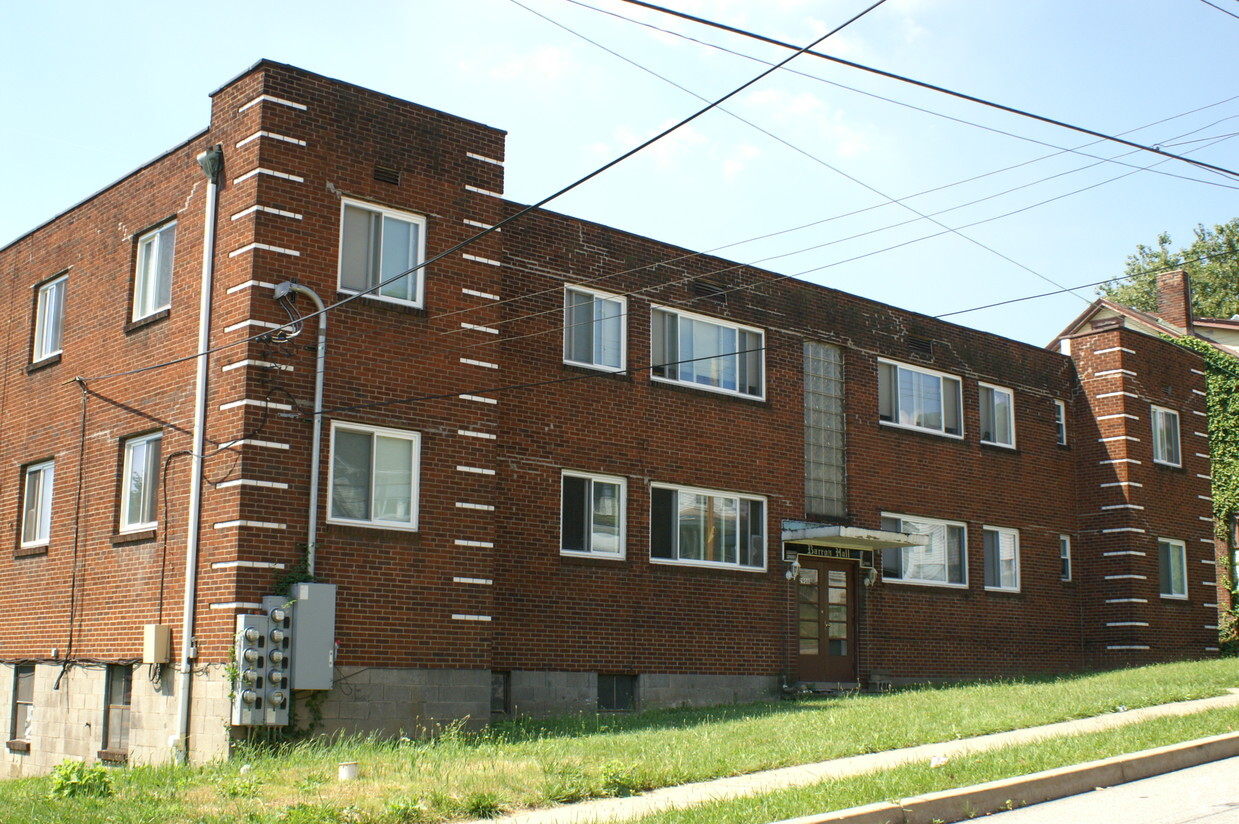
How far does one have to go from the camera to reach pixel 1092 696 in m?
17.4

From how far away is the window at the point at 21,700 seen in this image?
18906 mm

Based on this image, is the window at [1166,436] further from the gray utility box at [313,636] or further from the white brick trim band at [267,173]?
the white brick trim band at [267,173]

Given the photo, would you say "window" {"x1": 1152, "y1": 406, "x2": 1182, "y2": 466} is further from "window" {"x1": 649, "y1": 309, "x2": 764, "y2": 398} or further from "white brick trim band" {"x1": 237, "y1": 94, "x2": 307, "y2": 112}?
"white brick trim band" {"x1": 237, "y1": 94, "x2": 307, "y2": 112}

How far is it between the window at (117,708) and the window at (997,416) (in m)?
17.6

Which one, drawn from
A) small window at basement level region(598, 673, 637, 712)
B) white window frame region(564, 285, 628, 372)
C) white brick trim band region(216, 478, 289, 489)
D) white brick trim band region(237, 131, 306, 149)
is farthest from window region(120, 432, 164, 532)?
small window at basement level region(598, 673, 637, 712)

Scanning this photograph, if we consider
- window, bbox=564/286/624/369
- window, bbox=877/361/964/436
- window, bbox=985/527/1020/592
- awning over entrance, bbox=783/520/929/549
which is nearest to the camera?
window, bbox=564/286/624/369

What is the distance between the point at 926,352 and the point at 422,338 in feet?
41.8

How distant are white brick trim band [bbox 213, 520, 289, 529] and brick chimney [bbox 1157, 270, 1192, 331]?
34564mm

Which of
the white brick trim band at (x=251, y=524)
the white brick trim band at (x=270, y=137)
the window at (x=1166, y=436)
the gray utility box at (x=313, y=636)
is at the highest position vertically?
the white brick trim band at (x=270, y=137)

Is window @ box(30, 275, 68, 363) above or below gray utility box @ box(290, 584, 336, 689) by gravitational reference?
above

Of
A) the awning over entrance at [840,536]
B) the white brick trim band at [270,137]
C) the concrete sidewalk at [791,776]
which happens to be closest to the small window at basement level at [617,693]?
the awning over entrance at [840,536]

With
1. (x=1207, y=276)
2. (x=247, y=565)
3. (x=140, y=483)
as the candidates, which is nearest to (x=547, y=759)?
(x=247, y=565)

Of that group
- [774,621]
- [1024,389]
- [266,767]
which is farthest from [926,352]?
[266,767]

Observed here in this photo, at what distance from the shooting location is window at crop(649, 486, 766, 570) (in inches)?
798
